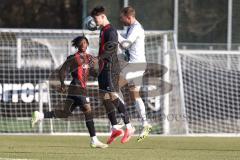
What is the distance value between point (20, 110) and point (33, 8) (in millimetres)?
6395

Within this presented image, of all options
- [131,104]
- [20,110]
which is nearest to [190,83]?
[131,104]

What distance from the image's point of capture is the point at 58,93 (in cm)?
1728

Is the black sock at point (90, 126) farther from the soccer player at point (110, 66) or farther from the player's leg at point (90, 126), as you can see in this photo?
the soccer player at point (110, 66)

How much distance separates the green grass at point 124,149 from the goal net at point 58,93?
1.47m

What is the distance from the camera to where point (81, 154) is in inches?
458

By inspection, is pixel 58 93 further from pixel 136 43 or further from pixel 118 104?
pixel 118 104

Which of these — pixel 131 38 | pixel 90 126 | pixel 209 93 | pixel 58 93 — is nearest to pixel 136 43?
pixel 131 38

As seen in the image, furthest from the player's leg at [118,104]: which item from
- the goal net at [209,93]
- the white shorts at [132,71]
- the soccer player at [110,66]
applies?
the goal net at [209,93]

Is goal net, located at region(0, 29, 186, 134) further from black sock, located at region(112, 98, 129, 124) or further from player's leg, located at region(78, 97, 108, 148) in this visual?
black sock, located at region(112, 98, 129, 124)

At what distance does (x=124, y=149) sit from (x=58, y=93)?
4707mm

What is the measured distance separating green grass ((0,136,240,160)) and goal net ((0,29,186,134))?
147cm

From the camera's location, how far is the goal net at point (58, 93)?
17.0 m

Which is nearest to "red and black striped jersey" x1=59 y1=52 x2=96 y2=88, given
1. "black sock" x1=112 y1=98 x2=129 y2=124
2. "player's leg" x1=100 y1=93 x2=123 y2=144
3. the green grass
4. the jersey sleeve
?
the jersey sleeve

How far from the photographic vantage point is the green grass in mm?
11375
